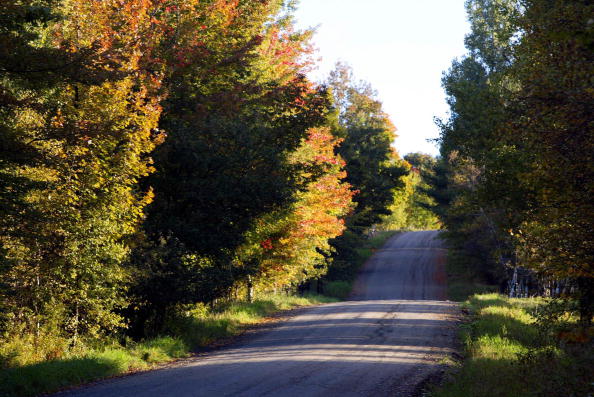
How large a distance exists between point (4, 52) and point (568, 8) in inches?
369

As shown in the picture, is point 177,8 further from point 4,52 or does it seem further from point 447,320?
point 447,320

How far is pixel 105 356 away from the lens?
1461 centimetres

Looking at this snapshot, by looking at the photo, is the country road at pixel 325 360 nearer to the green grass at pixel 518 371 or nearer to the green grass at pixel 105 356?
the green grass at pixel 105 356

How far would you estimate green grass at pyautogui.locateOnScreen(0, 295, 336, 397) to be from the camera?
39.7ft

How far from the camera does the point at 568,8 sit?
1038cm

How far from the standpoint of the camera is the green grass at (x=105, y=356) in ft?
39.7

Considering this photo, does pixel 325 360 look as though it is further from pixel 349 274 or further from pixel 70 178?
pixel 349 274

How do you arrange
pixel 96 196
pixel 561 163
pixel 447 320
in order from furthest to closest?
pixel 447 320
pixel 96 196
pixel 561 163

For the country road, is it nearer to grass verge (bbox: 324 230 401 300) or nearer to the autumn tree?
the autumn tree

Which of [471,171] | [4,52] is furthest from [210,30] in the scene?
[471,171]

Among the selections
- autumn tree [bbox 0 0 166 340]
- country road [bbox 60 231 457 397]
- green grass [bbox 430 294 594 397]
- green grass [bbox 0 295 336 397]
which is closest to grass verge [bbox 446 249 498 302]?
country road [bbox 60 231 457 397]

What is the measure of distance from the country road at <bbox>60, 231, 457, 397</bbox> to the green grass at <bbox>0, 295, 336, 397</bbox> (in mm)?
772

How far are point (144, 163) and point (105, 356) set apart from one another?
5.03 meters

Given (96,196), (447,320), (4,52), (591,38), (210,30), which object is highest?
(210,30)
